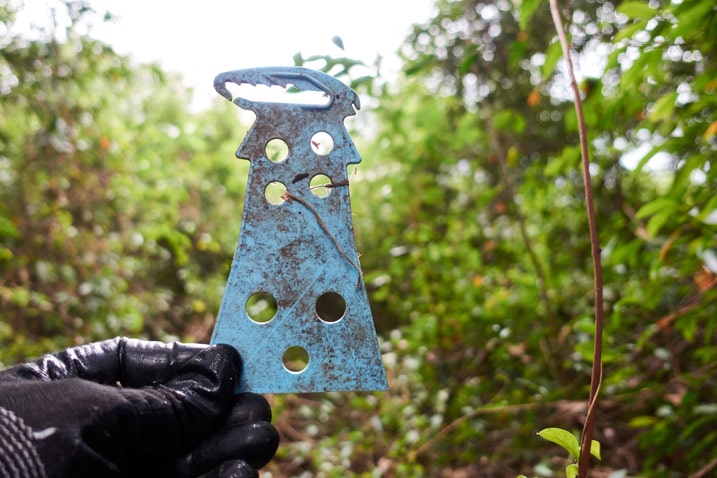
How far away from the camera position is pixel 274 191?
3.32 ft

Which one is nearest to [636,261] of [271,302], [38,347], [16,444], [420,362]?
[420,362]

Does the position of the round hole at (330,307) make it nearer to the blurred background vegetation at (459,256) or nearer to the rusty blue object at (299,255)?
the blurred background vegetation at (459,256)

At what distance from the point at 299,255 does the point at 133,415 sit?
1.16 feet

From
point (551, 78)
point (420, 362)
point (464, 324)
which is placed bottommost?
point (420, 362)

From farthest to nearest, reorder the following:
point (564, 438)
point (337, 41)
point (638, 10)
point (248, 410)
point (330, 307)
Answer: point (330, 307)
point (337, 41)
point (638, 10)
point (248, 410)
point (564, 438)

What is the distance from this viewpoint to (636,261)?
5.18 ft

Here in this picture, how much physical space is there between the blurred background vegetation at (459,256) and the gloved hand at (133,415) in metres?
0.82

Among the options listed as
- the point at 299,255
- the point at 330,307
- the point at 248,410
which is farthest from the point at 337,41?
the point at 330,307

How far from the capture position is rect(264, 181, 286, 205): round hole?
3.14 feet

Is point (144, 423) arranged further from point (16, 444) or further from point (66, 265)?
point (66, 265)

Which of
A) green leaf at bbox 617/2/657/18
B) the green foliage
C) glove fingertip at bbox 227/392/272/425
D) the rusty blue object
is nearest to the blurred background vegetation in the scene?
the green foliage

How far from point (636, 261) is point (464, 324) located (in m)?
0.94

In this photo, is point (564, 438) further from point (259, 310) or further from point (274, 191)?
point (259, 310)

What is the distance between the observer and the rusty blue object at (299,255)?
925 mm
